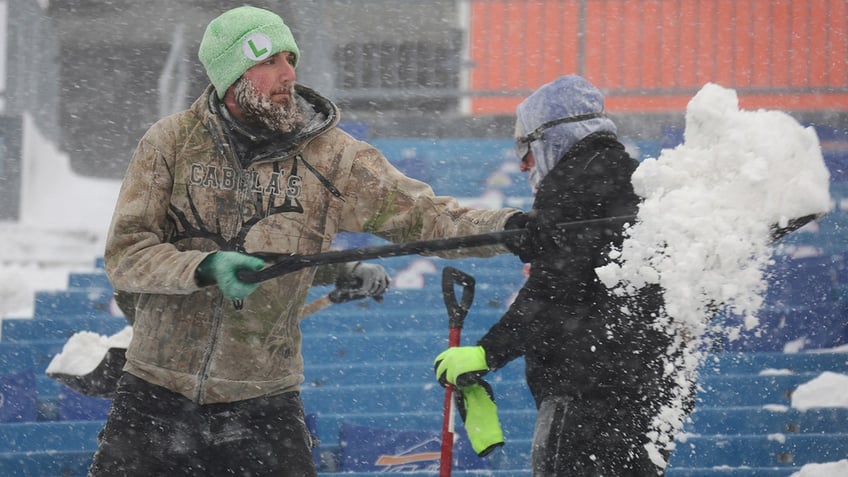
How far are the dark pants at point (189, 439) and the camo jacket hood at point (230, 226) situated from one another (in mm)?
48

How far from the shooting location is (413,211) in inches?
128

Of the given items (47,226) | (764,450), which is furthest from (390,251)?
(47,226)

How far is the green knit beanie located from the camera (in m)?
3.22

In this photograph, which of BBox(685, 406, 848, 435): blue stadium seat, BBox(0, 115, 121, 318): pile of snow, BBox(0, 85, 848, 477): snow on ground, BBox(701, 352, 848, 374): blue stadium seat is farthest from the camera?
BBox(0, 115, 121, 318): pile of snow

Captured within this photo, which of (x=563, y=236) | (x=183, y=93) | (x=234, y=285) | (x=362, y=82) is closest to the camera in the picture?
(x=234, y=285)

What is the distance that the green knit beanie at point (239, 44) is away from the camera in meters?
→ 3.22

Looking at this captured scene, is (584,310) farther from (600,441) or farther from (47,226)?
(47,226)

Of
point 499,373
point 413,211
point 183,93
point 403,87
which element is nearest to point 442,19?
point 403,87

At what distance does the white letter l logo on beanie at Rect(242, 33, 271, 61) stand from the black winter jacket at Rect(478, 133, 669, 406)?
93cm

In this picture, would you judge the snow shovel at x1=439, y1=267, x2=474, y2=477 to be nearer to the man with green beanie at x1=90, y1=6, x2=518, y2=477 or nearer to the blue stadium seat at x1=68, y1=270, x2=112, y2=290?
the man with green beanie at x1=90, y1=6, x2=518, y2=477

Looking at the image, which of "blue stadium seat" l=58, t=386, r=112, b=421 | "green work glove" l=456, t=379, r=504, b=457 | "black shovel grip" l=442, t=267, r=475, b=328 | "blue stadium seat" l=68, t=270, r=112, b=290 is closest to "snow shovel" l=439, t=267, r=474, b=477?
"black shovel grip" l=442, t=267, r=475, b=328

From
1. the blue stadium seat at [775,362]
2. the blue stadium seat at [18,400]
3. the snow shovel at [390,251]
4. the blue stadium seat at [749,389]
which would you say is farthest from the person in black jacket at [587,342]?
the blue stadium seat at [18,400]

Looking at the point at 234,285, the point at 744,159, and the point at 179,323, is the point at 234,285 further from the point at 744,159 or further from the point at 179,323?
the point at 744,159

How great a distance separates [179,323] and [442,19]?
878 cm
